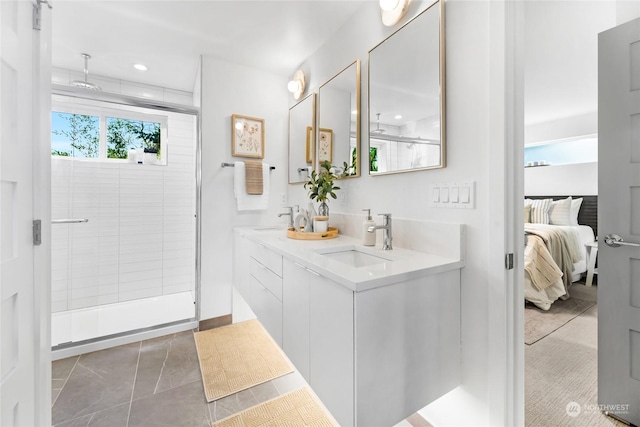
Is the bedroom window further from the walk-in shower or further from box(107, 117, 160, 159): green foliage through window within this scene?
box(107, 117, 160, 159): green foliage through window

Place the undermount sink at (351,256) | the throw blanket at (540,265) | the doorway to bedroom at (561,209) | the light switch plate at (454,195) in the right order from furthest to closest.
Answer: the throw blanket at (540,265)
the doorway to bedroom at (561,209)
the undermount sink at (351,256)
the light switch plate at (454,195)

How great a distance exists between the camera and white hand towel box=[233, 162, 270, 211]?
251 cm

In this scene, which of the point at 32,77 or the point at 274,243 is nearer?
the point at 32,77

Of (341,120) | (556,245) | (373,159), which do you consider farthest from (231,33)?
(556,245)

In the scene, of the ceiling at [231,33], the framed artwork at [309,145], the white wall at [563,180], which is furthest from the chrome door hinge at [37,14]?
the white wall at [563,180]

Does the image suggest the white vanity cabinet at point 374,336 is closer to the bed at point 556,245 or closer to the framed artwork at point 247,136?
the framed artwork at point 247,136

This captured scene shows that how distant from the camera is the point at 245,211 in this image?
2637mm

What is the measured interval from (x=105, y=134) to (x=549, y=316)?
171 inches

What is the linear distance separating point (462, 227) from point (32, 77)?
1731 millimetres

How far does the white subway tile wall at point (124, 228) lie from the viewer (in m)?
2.10

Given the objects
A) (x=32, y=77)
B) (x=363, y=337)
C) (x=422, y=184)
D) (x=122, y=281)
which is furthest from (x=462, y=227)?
(x=122, y=281)

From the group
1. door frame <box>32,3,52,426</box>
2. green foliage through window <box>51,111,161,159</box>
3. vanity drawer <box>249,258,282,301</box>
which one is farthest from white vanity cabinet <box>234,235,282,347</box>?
green foliage through window <box>51,111,161,159</box>

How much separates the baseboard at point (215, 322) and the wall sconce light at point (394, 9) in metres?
2.59

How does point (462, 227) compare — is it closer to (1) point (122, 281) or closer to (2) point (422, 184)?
(2) point (422, 184)
